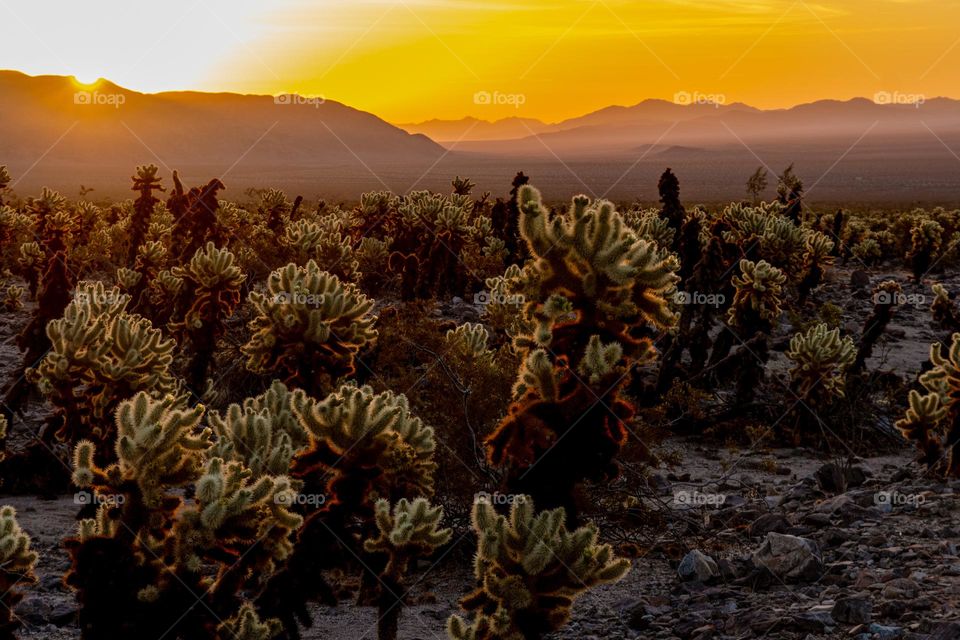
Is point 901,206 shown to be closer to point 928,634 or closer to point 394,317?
point 394,317

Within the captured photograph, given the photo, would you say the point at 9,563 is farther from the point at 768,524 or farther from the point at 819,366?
the point at 819,366

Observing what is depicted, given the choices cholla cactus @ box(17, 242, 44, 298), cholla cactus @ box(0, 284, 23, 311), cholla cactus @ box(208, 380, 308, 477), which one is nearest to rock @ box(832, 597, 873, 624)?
cholla cactus @ box(208, 380, 308, 477)

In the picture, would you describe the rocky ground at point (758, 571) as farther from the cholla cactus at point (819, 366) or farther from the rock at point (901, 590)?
the cholla cactus at point (819, 366)

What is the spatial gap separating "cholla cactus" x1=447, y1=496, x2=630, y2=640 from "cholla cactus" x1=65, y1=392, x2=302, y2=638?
1225 millimetres

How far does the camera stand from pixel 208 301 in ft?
35.1

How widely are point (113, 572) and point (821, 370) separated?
33.1 ft

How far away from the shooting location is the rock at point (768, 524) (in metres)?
8.62

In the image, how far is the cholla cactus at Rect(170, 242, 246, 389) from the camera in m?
10.6

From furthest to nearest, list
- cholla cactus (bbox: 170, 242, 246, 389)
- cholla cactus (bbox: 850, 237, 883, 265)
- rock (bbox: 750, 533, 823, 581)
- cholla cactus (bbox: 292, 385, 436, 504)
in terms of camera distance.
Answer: cholla cactus (bbox: 850, 237, 883, 265), cholla cactus (bbox: 170, 242, 246, 389), rock (bbox: 750, 533, 823, 581), cholla cactus (bbox: 292, 385, 436, 504)

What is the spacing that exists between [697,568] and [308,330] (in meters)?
3.70

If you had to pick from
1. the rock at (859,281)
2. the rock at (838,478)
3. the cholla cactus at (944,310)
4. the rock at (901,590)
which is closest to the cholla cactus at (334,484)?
the rock at (901,590)

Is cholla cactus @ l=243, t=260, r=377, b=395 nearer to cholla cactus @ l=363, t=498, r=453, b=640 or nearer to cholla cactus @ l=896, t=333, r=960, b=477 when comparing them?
cholla cactus @ l=363, t=498, r=453, b=640

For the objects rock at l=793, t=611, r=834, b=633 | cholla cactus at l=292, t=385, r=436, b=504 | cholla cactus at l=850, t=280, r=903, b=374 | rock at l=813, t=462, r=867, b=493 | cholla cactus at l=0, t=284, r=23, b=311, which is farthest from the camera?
cholla cactus at l=0, t=284, r=23, b=311

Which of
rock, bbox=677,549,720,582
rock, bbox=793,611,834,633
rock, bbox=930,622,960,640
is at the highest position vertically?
rock, bbox=930,622,960,640
